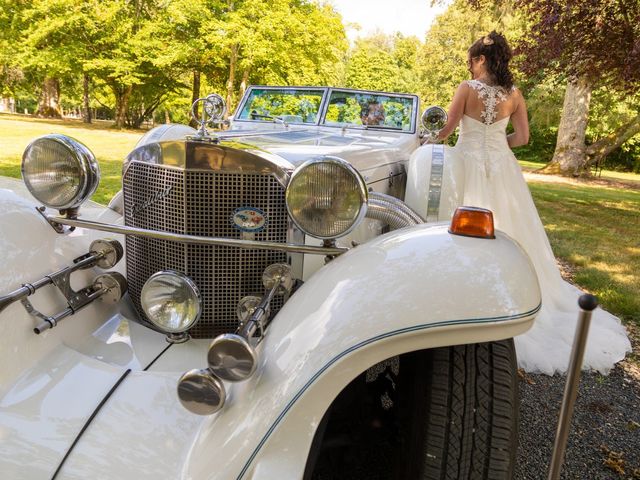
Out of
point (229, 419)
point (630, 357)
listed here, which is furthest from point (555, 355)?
point (229, 419)

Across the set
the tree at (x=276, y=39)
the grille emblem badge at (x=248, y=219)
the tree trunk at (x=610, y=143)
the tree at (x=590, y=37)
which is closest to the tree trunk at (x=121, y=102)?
the tree at (x=276, y=39)

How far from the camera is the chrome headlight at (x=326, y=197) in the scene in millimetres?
1573

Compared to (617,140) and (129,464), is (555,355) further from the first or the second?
(617,140)

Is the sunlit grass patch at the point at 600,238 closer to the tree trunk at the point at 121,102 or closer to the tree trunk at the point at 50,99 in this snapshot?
the tree trunk at the point at 121,102

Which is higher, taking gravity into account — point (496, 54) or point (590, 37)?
point (590, 37)

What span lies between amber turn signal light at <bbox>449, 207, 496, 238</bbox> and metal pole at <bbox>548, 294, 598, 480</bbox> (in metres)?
0.58

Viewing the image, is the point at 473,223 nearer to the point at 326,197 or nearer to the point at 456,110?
the point at 326,197

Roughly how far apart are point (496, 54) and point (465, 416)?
121 inches

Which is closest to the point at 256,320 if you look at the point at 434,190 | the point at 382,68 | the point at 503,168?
the point at 434,190

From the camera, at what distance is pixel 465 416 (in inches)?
55.9

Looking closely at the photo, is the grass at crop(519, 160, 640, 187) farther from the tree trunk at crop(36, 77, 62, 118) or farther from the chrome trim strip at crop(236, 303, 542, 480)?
the tree trunk at crop(36, 77, 62, 118)

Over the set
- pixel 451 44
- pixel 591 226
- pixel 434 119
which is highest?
pixel 451 44

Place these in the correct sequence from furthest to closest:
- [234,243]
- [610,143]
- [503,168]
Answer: [610,143] → [503,168] → [234,243]

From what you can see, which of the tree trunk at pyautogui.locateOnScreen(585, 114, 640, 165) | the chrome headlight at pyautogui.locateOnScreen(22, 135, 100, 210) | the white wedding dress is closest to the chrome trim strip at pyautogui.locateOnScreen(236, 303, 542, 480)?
the chrome headlight at pyautogui.locateOnScreen(22, 135, 100, 210)
